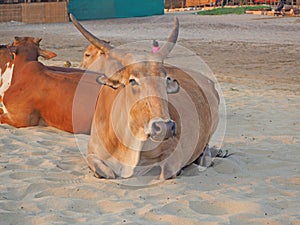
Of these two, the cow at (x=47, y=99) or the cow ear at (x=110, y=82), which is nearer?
the cow ear at (x=110, y=82)

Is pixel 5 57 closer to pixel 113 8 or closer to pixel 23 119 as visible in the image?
pixel 23 119

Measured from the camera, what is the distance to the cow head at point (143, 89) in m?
5.26

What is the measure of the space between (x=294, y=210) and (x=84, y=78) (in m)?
3.97

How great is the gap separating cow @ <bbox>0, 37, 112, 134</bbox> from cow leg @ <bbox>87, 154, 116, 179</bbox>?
1885mm

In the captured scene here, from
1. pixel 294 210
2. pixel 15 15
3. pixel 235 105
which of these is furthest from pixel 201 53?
pixel 15 15

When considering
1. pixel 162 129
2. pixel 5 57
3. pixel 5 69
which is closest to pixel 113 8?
pixel 5 57

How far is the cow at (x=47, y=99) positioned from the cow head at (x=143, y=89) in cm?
224

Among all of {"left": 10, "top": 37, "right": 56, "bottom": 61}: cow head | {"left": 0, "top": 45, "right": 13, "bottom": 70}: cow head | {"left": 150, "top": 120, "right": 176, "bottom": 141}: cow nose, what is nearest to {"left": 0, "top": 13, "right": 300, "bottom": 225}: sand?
{"left": 150, "top": 120, "right": 176, "bottom": 141}: cow nose

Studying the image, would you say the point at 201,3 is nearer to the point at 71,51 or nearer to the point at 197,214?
the point at 71,51

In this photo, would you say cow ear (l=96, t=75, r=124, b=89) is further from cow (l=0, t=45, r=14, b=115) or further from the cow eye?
cow (l=0, t=45, r=14, b=115)

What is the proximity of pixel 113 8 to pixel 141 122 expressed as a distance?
38352mm

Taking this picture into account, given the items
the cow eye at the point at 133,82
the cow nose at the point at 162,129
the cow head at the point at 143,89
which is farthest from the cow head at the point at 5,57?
the cow nose at the point at 162,129

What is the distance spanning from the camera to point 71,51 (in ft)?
71.7

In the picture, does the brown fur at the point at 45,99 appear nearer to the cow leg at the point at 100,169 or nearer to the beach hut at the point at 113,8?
the cow leg at the point at 100,169
